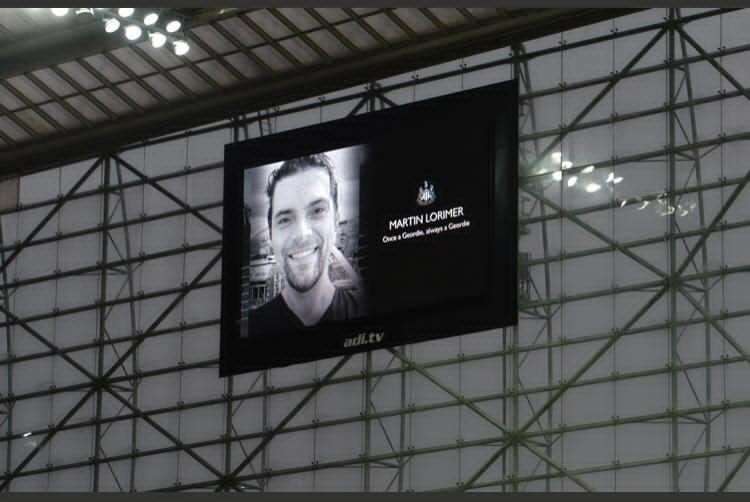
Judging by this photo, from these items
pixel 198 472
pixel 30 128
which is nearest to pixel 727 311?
pixel 198 472

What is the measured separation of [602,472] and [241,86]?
32.6 feet

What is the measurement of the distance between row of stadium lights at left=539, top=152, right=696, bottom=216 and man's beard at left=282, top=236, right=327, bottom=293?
13.1 ft

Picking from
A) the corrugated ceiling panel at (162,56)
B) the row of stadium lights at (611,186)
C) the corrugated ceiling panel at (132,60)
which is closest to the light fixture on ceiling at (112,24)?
the corrugated ceiling panel at (162,56)

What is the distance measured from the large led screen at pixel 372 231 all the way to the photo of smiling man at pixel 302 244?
2 centimetres

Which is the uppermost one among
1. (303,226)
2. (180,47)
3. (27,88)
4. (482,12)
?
(482,12)

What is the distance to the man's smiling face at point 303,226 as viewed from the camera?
2961cm

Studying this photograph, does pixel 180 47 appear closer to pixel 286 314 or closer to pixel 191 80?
pixel 191 80

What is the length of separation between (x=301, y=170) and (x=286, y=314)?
2.38 metres

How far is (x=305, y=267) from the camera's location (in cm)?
2972

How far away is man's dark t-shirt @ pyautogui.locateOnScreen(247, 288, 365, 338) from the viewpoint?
29.0 m

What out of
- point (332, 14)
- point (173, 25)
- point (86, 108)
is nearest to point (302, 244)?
point (332, 14)

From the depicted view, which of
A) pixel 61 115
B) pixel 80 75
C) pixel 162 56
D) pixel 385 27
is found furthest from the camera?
pixel 61 115

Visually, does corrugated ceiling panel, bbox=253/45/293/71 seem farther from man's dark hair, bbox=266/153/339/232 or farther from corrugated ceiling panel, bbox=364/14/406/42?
man's dark hair, bbox=266/153/339/232

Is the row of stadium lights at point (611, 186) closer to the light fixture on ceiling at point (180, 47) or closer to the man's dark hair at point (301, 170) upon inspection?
the man's dark hair at point (301, 170)
